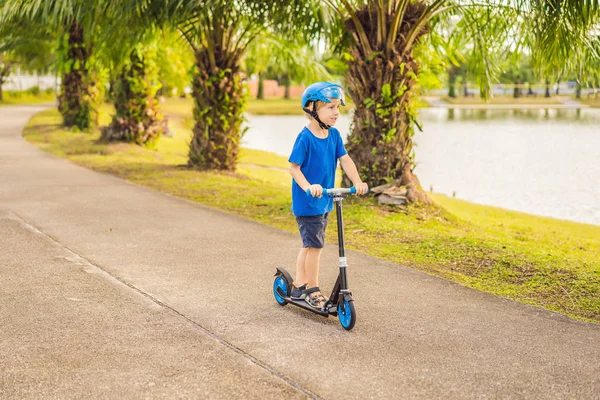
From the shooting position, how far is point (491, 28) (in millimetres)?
10312

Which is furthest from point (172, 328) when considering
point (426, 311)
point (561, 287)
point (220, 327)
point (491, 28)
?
point (491, 28)

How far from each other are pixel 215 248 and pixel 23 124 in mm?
21990

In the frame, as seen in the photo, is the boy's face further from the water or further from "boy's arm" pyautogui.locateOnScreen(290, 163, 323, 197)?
the water

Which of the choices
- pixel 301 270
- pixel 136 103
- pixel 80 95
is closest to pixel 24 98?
pixel 80 95

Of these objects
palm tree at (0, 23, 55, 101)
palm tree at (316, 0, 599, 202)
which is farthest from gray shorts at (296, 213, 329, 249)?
palm tree at (0, 23, 55, 101)

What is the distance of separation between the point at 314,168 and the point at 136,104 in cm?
1434

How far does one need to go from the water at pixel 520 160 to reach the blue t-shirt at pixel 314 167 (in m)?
9.83

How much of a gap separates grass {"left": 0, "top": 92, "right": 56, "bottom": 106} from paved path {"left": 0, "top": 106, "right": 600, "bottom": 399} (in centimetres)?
4409

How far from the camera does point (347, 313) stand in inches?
183

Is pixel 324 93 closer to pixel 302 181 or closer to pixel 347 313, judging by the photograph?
pixel 302 181

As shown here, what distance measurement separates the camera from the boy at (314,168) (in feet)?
15.9

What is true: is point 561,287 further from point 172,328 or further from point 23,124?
point 23,124

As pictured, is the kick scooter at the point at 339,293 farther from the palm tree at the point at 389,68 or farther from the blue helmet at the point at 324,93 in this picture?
the palm tree at the point at 389,68

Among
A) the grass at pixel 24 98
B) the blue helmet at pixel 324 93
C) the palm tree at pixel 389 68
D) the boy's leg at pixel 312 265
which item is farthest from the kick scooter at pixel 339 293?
the grass at pixel 24 98
